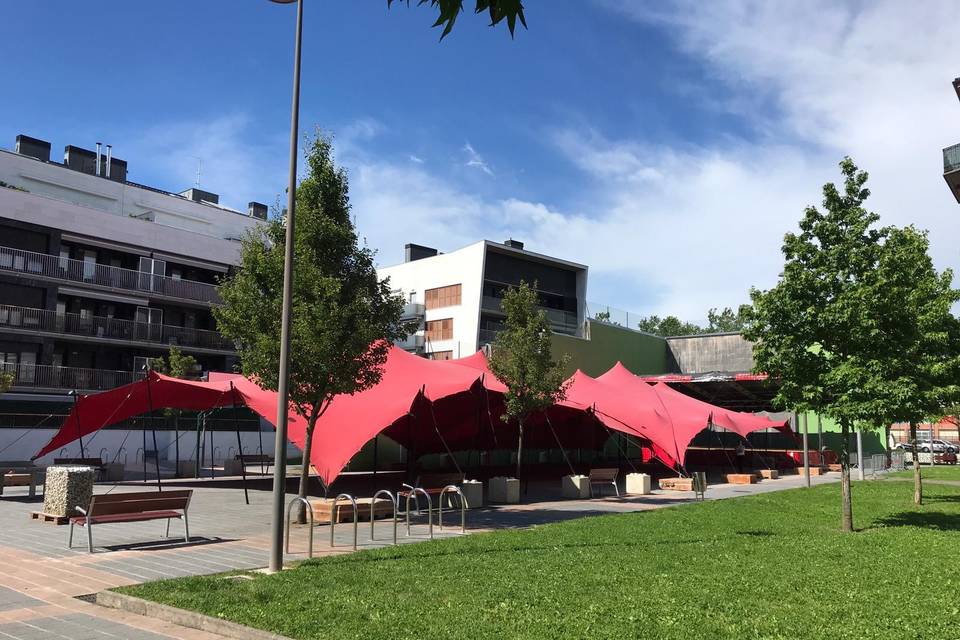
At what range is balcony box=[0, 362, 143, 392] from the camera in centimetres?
3403

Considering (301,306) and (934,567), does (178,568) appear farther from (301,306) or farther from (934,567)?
(934,567)

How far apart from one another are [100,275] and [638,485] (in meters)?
29.5

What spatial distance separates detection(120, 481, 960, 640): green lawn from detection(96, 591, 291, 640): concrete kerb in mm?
144

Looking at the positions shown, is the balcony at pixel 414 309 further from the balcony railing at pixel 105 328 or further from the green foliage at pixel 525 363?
the green foliage at pixel 525 363

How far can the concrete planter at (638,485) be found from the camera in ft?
77.6

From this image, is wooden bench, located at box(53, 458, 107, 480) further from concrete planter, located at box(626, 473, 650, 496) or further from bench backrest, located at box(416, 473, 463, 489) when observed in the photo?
concrete planter, located at box(626, 473, 650, 496)

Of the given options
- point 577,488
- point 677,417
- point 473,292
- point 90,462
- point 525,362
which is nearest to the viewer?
point 525,362

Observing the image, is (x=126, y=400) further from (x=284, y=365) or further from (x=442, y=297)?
(x=442, y=297)

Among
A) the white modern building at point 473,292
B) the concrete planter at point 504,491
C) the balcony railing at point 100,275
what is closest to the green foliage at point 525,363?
the concrete planter at point 504,491

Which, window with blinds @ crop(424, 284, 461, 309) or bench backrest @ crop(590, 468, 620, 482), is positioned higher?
window with blinds @ crop(424, 284, 461, 309)

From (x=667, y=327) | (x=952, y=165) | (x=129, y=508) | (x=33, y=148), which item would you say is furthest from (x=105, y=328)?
(x=667, y=327)

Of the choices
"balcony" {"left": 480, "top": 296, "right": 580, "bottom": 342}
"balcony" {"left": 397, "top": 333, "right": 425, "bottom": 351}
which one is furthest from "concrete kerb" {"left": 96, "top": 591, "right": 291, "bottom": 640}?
"balcony" {"left": 397, "top": 333, "right": 425, "bottom": 351}

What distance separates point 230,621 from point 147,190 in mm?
48499

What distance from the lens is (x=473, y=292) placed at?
151 ft
